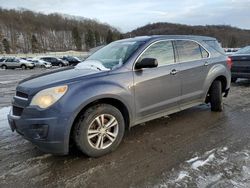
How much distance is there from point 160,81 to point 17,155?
244 centimetres

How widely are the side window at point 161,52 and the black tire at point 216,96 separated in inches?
54.9

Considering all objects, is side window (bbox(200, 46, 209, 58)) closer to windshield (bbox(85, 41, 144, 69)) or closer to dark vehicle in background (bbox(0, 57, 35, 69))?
windshield (bbox(85, 41, 144, 69))

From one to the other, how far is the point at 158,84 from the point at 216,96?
190cm

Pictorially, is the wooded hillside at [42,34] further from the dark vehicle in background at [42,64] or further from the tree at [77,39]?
the dark vehicle in background at [42,64]

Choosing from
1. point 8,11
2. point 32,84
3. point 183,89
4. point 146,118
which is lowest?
point 146,118

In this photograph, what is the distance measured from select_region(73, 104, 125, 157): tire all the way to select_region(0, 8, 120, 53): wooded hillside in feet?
351

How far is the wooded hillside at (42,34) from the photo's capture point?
117044 millimetres

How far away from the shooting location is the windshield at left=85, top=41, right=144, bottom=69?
445 cm

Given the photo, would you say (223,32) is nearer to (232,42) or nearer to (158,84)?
(232,42)

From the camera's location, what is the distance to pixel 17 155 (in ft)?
13.4

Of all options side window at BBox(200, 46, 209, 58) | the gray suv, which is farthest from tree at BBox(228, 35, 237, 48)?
the gray suv

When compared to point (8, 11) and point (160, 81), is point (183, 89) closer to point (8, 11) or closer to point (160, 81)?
point (160, 81)

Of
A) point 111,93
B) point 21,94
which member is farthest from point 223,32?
point 21,94

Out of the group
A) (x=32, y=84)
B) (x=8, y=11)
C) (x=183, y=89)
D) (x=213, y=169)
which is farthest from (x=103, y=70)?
(x=8, y=11)
